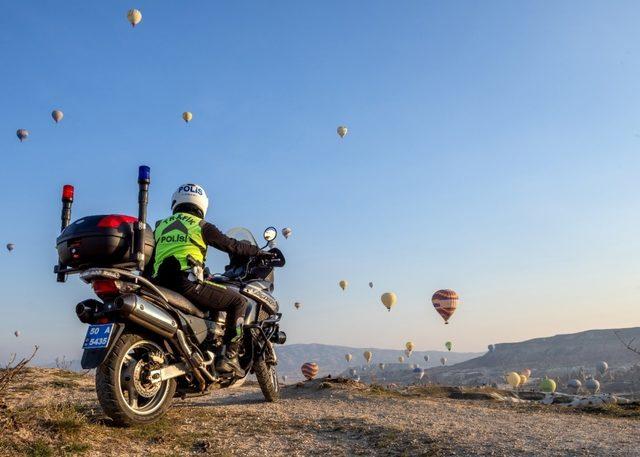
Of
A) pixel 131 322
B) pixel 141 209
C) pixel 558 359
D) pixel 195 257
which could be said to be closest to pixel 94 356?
pixel 131 322

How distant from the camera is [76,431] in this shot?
512 centimetres

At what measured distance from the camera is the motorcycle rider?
6660mm

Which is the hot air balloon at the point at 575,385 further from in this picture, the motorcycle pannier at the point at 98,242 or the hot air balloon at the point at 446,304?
the motorcycle pannier at the point at 98,242

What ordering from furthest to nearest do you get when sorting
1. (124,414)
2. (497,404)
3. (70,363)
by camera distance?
(70,363) < (497,404) < (124,414)

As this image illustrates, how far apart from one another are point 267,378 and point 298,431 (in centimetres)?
237

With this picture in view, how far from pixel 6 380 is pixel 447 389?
1211cm

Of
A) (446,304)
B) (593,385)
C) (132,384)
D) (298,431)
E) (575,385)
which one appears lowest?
(593,385)

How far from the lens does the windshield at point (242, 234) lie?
877cm

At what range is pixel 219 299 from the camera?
7094mm

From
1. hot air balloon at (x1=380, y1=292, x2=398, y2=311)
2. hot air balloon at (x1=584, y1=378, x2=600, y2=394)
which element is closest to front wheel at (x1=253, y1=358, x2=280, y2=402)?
hot air balloon at (x1=380, y1=292, x2=398, y2=311)

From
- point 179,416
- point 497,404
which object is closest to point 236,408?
point 179,416

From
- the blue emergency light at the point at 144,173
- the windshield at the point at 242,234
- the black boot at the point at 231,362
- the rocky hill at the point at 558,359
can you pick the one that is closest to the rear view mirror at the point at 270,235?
the windshield at the point at 242,234

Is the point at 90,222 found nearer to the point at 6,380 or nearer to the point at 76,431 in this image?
the point at 6,380

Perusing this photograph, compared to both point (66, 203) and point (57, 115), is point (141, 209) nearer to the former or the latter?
point (66, 203)
